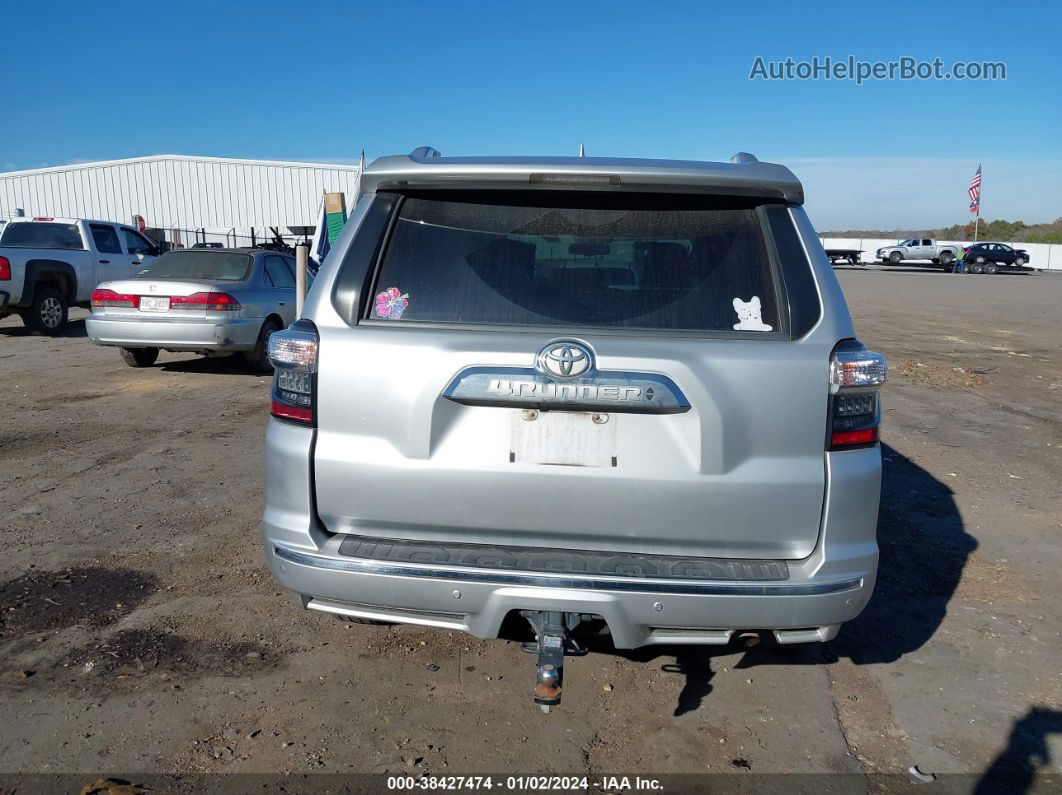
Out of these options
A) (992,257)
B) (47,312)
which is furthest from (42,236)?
(992,257)

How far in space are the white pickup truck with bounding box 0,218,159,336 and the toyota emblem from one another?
41.7ft

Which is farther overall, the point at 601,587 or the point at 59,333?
the point at 59,333

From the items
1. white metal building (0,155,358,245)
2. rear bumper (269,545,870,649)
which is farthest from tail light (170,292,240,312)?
white metal building (0,155,358,245)

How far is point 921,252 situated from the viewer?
53406mm

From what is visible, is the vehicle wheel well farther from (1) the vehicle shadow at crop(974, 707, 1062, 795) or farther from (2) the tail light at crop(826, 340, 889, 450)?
(1) the vehicle shadow at crop(974, 707, 1062, 795)

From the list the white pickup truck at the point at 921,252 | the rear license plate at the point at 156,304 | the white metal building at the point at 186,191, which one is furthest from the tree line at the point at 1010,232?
the rear license plate at the point at 156,304

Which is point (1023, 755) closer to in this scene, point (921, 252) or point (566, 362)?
point (566, 362)

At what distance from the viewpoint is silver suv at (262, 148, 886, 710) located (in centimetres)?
256

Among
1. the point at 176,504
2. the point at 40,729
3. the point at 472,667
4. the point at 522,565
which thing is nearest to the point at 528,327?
the point at 522,565

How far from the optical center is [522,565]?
8.52 ft

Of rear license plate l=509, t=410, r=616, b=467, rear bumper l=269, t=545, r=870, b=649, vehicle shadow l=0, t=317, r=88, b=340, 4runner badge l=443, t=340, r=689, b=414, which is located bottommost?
rear bumper l=269, t=545, r=870, b=649

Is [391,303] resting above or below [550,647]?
above

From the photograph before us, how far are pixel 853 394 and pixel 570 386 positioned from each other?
899 millimetres

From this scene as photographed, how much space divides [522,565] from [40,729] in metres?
1.77
